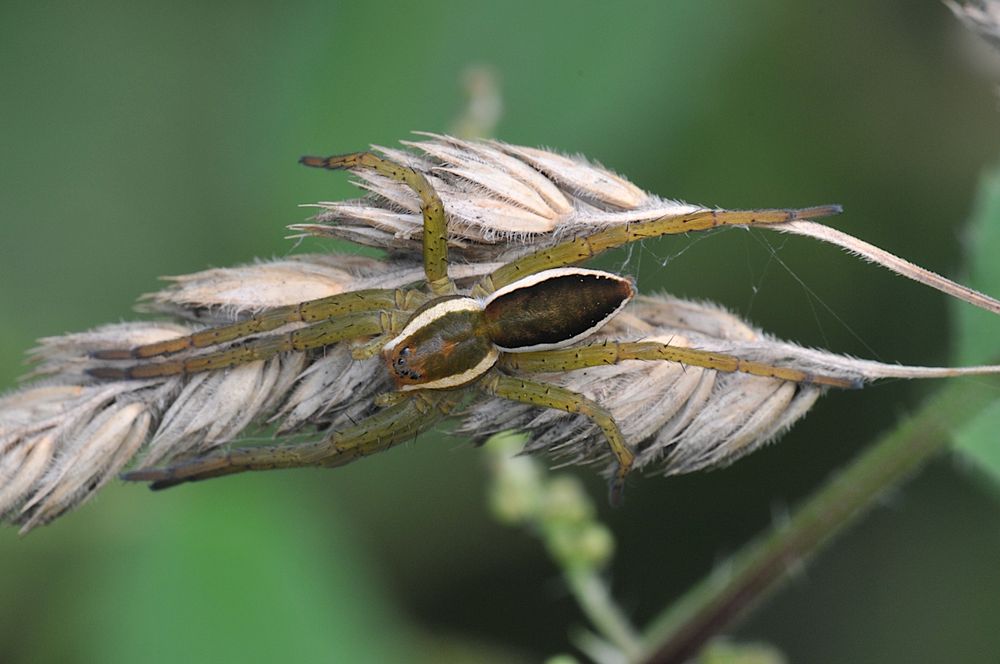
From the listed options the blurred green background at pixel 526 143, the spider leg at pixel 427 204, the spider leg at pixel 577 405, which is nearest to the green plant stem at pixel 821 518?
the spider leg at pixel 577 405

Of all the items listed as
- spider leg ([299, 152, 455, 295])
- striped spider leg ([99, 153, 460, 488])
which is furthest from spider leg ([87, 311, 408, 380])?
spider leg ([299, 152, 455, 295])

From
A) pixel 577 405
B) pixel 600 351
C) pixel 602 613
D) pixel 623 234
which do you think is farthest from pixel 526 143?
pixel 602 613

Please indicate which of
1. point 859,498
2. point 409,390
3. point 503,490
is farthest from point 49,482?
point 859,498

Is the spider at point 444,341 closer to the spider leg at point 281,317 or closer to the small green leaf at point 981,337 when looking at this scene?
the spider leg at point 281,317

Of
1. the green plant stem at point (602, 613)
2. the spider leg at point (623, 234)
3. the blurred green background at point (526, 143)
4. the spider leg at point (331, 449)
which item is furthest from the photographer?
the blurred green background at point (526, 143)

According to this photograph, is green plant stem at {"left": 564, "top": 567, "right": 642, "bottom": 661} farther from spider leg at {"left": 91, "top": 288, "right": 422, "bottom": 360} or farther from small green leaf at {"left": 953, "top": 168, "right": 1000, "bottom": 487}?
small green leaf at {"left": 953, "top": 168, "right": 1000, "bottom": 487}

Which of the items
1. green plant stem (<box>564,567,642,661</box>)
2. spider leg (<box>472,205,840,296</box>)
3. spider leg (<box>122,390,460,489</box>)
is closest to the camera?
spider leg (<box>472,205,840,296</box>)
